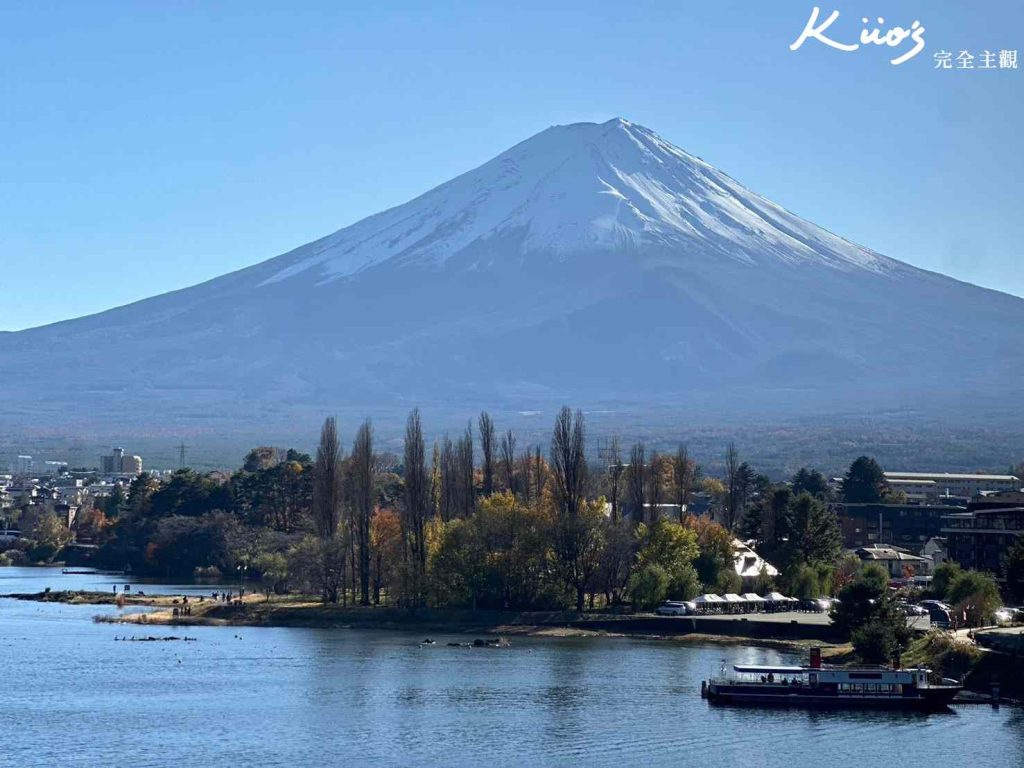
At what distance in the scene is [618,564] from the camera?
65.6 metres

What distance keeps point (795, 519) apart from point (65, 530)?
182ft

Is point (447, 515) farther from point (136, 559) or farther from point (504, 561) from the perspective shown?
point (136, 559)

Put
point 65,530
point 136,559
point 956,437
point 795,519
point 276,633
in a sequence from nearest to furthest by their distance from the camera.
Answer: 1. point 276,633
2. point 795,519
3. point 136,559
4. point 65,530
5. point 956,437

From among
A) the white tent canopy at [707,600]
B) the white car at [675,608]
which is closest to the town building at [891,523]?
the white tent canopy at [707,600]

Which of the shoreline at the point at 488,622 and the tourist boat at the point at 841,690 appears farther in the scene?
the shoreline at the point at 488,622

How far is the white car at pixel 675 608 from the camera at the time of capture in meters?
63.0

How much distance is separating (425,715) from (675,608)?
21299 mm

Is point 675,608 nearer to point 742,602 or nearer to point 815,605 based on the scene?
point 742,602

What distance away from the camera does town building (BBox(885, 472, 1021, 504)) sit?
382ft

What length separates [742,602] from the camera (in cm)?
6538

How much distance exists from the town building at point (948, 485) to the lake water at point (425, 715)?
61.9 meters

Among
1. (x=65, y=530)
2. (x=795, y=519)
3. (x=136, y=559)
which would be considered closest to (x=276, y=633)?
(x=795, y=519)

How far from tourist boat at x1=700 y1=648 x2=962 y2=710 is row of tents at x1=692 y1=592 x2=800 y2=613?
18160 millimetres

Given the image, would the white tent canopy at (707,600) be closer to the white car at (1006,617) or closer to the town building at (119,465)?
the white car at (1006,617)
